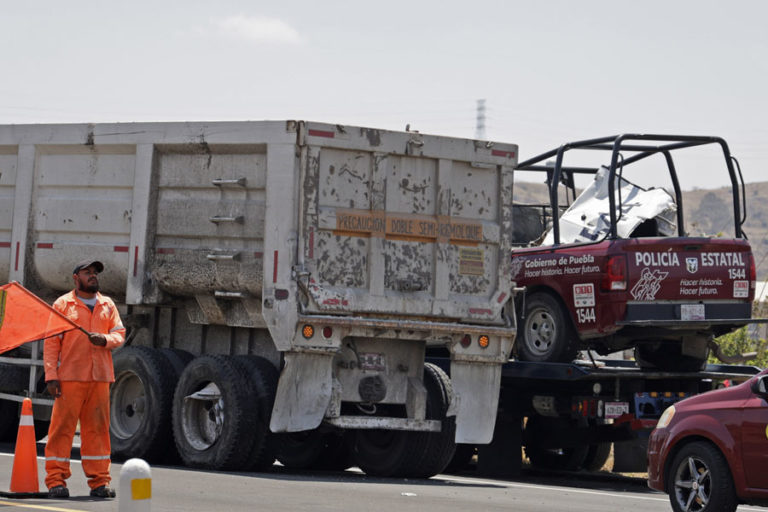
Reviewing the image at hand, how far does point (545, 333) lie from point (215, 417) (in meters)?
4.11

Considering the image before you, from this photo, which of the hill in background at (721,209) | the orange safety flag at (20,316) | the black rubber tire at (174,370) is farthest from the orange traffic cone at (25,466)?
the hill in background at (721,209)

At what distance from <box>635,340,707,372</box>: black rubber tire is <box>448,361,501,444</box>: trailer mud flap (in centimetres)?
289

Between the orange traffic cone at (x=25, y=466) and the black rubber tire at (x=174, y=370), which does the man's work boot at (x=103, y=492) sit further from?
the black rubber tire at (x=174, y=370)

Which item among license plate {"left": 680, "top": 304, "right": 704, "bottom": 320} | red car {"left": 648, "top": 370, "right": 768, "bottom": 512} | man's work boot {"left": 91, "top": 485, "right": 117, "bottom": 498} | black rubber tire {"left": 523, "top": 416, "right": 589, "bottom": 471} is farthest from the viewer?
black rubber tire {"left": 523, "top": 416, "right": 589, "bottom": 471}

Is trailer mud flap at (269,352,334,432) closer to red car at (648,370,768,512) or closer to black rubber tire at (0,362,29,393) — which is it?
black rubber tire at (0,362,29,393)

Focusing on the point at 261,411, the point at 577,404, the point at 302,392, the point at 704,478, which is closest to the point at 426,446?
the point at 302,392

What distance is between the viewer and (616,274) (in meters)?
15.0

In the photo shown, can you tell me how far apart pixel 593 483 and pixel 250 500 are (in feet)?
21.6

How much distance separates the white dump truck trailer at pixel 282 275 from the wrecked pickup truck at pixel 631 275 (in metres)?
1.49

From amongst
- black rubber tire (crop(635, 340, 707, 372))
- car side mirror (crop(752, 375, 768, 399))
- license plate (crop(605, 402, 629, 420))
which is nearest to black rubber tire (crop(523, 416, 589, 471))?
black rubber tire (crop(635, 340, 707, 372))

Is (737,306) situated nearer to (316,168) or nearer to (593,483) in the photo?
(593,483)

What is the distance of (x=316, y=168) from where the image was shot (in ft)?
42.9

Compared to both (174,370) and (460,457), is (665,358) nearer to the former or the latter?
(460,457)

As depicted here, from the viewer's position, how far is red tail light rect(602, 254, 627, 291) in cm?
1502
